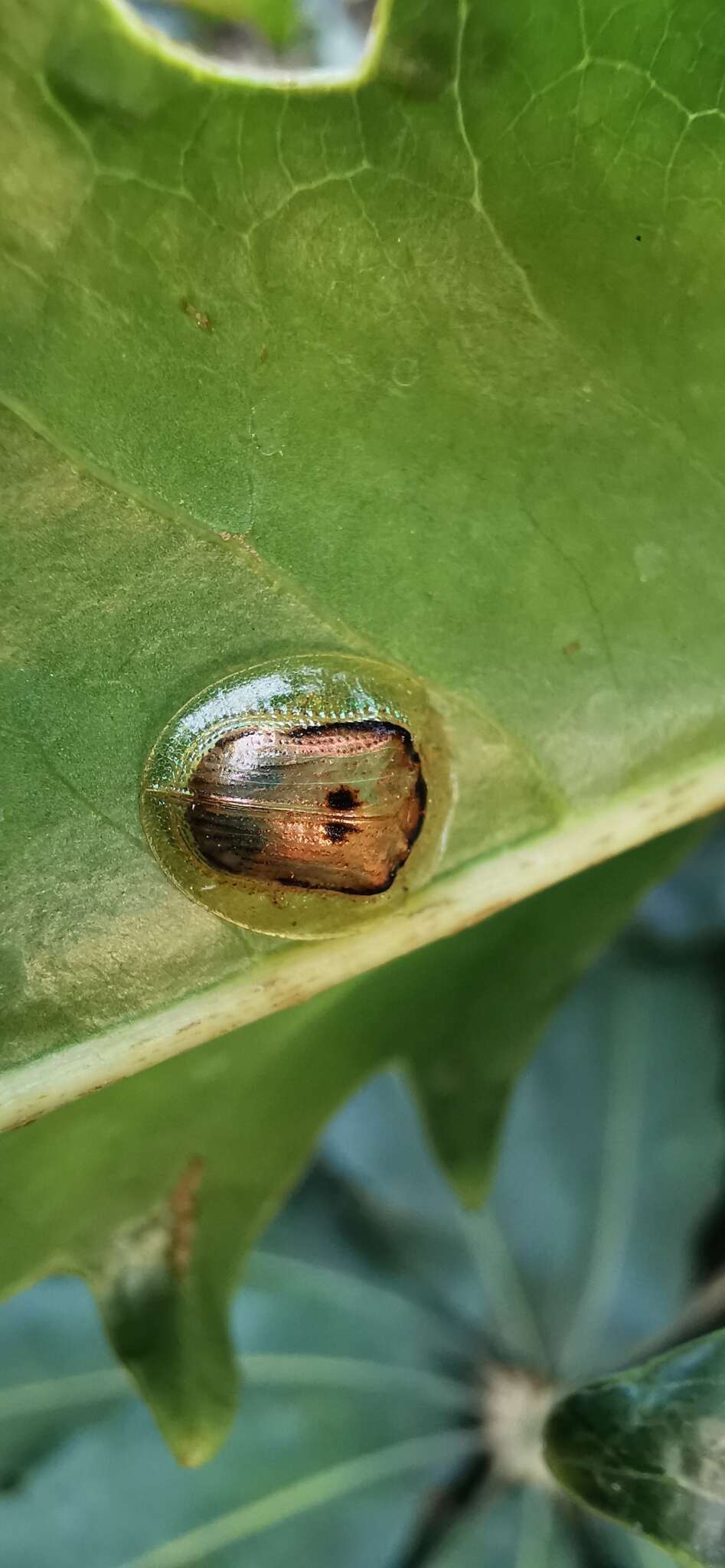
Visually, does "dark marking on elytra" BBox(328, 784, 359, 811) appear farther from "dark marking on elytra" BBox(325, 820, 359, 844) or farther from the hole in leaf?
the hole in leaf

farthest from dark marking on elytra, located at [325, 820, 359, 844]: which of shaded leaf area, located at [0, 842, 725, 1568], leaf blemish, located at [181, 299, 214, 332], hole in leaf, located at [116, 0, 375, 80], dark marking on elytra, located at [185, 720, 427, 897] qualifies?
hole in leaf, located at [116, 0, 375, 80]

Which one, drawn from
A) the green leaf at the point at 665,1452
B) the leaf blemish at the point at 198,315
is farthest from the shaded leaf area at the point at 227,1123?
the leaf blemish at the point at 198,315

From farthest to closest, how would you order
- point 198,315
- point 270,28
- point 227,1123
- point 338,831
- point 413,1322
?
point 413,1322 → point 270,28 → point 338,831 → point 227,1123 → point 198,315

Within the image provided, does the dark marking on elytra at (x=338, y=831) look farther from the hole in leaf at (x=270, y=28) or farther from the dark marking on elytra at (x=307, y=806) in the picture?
the hole in leaf at (x=270, y=28)

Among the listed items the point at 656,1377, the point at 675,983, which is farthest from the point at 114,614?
the point at 675,983

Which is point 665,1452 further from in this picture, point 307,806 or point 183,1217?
point 307,806

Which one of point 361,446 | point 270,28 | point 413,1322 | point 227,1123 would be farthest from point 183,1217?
point 270,28

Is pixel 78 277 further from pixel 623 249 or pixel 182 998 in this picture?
pixel 182 998
